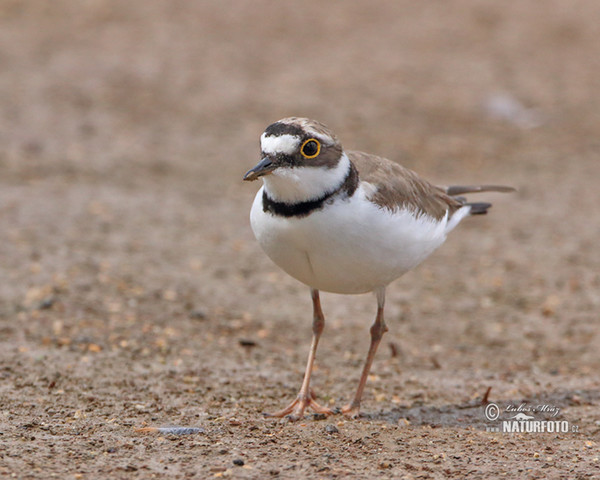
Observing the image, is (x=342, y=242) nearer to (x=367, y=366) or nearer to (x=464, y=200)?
(x=367, y=366)

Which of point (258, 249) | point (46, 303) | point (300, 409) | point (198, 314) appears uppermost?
point (258, 249)

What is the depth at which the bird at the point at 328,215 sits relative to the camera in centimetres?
467

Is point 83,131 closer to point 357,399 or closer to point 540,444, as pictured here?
point 357,399

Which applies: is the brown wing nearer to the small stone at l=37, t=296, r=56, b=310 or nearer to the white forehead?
the white forehead

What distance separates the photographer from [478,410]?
5.61m

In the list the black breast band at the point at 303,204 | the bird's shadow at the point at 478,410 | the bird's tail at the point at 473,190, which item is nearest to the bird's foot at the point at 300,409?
the bird's shadow at the point at 478,410

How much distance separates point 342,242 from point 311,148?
53 centimetres

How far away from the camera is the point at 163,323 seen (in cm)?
696

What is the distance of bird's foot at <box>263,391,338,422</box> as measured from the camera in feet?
17.3

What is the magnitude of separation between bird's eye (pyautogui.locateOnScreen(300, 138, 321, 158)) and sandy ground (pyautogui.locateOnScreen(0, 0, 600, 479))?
1.52 m

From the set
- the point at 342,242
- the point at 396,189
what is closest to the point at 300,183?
the point at 342,242

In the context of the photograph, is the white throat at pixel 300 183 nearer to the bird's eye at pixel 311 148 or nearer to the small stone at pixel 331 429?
the bird's eye at pixel 311 148

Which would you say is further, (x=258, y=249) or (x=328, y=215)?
(x=258, y=249)

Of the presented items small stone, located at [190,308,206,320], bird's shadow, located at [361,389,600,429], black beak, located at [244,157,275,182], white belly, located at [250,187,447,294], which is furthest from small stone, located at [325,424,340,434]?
small stone, located at [190,308,206,320]
